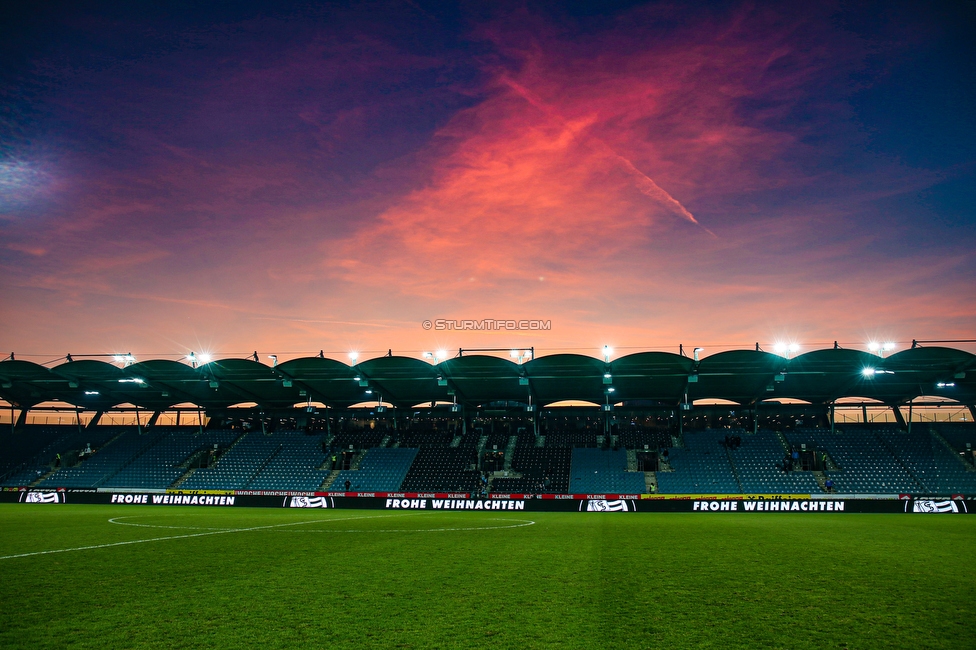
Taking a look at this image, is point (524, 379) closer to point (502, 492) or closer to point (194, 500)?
point (502, 492)

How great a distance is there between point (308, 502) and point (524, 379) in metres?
16.9

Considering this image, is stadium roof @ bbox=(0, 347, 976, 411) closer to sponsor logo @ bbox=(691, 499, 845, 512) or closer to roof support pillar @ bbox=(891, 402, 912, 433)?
roof support pillar @ bbox=(891, 402, 912, 433)

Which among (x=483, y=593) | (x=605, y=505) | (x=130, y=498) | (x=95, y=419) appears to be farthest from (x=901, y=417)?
(x=95, y=419)

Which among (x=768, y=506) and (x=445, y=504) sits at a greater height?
(x=768, y=506)

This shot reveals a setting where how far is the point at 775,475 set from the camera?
44.8 m

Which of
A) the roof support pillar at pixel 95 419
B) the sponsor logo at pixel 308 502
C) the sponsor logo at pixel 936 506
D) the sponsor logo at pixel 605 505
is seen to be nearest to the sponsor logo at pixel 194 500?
the sponsor logo at pixel 308 502

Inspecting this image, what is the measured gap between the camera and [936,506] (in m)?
32.8

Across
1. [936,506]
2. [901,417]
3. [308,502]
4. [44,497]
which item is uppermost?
[901,417]

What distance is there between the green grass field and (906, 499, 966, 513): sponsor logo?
21.0 m

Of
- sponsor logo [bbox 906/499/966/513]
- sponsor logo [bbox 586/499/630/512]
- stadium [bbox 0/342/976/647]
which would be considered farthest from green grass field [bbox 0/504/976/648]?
sponsor logo [bbox 906/499/966/513]

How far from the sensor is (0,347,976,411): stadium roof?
41094 millimetres

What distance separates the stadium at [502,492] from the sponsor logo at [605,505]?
0.42 ft

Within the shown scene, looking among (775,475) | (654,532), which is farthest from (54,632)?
(775,475)

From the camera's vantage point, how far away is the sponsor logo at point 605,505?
34.6 metres
